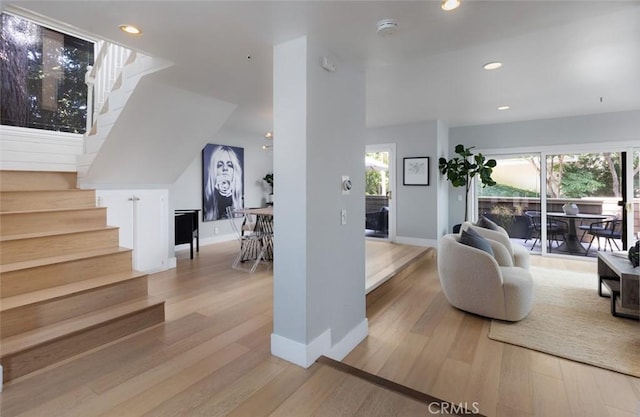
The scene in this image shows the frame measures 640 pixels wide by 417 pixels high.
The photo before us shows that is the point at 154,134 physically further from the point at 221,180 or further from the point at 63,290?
the point at 221,180

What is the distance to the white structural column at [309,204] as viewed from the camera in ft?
6.84

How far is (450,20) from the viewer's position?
6.43 feet

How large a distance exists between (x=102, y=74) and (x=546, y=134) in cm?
678

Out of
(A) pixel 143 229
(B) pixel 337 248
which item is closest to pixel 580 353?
(B) pixel 337 248

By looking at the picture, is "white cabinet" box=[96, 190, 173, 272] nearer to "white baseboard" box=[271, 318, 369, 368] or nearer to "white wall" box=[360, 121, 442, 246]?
"white baseboard" box=[271, 318, 369, 368]

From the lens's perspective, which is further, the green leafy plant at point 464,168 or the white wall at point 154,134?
the green leafy plant at point 464,168

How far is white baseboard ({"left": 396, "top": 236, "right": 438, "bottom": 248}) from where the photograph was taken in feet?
18.5

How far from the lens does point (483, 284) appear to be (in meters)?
2.94

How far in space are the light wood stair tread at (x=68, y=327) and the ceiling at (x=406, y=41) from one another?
209 centimetres

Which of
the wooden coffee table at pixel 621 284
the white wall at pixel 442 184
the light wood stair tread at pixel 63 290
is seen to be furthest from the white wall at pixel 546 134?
the light wood stair tread at pixel 63 290

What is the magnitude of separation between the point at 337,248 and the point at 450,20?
169cm

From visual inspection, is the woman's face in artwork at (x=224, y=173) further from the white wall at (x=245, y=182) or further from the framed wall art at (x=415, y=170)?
the framed wall art at (x=415, y=170)

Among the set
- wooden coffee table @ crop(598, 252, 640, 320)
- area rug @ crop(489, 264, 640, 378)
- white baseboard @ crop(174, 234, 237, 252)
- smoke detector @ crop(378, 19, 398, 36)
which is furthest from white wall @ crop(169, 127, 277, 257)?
wooden coffee table @ crop(598, 252, 640, 320)

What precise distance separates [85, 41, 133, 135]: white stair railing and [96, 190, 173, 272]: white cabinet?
0.85 meters
